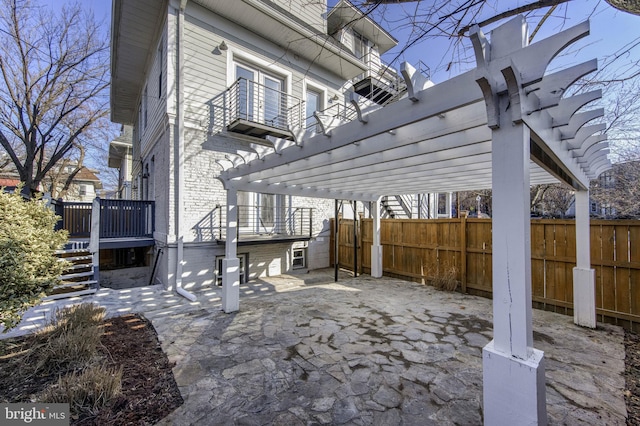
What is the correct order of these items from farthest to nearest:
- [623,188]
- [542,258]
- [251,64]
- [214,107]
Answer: [623,188], [251,64], [214,107], [542,258]

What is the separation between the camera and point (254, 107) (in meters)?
7.80

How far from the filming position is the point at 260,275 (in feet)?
27.0

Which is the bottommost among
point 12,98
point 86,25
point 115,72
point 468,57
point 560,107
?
point 560,107

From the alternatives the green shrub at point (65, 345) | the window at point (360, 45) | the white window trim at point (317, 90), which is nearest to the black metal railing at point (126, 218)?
the green shrub at point (65, 345)

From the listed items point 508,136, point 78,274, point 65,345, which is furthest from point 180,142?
point 508,136

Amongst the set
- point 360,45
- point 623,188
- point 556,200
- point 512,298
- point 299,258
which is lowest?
point 299,258

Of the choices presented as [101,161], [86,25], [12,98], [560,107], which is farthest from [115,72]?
[101,161]

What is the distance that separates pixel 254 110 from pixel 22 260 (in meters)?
5.92

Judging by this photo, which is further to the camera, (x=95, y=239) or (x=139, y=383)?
(x=95, y=239)

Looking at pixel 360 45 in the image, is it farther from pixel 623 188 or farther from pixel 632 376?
pixel 632 376

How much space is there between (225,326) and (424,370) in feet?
10.1

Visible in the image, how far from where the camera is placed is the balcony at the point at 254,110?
7.22 meters

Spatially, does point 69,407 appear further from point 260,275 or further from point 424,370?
point 260,275

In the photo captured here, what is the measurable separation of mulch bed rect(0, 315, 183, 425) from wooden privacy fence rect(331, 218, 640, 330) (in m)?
6.28
